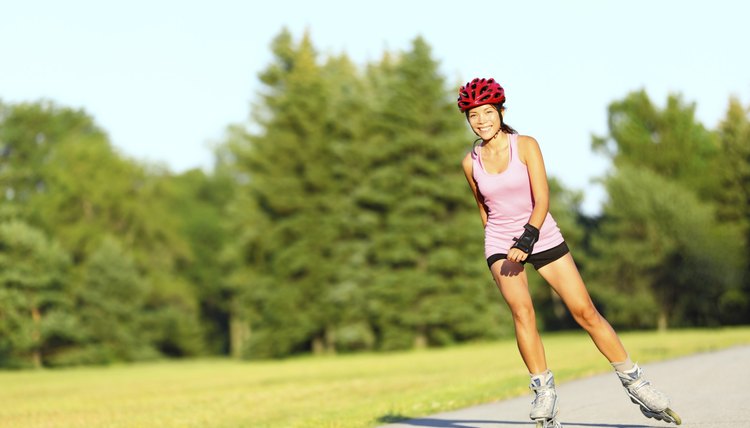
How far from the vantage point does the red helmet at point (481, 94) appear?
6.82m

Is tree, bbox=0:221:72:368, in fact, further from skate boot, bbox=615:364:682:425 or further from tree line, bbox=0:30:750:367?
skate boot, bbox=615:364:682:425

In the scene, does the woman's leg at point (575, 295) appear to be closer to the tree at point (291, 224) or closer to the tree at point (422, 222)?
the tree at point (422, 222)

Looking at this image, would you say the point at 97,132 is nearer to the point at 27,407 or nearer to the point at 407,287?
the point at 407,287

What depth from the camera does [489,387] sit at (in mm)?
14258

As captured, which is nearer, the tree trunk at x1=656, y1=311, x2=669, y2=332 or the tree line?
the tree line

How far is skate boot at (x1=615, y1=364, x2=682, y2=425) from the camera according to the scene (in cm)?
685

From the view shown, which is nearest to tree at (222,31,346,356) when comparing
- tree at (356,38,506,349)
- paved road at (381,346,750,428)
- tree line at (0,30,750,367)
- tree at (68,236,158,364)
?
tree line at (0,30,750,367)

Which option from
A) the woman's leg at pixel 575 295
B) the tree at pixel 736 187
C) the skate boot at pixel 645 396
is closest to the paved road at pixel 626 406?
the skate boot at pixel 645 396

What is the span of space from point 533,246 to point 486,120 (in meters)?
0.87

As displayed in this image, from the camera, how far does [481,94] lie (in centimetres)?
684

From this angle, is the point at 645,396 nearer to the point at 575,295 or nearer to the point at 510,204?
the point at 575,295

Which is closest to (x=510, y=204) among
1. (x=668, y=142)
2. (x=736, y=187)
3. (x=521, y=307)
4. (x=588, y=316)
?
(x=521, y=307)

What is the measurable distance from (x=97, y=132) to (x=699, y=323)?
43.8 metres

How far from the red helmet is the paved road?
2588 mm
